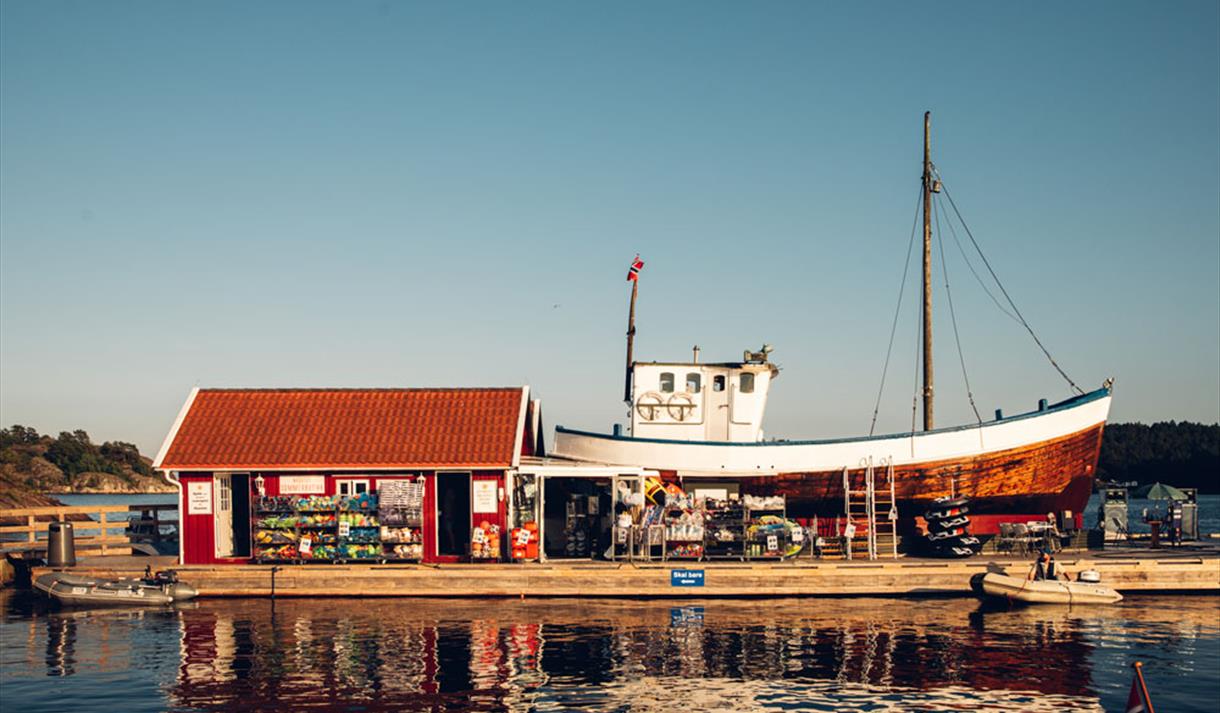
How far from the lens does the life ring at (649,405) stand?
37.5 m

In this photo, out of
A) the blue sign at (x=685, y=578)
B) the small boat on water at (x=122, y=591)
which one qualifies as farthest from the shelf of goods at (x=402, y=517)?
the blue sign at (x=685, y=578)

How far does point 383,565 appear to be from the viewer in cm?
3133

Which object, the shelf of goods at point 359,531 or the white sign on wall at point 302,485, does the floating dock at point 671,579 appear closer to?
the shelf of goods at point 359,531

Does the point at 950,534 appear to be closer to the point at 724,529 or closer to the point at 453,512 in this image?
the point at 724,529

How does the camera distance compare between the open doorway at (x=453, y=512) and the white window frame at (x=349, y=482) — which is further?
the open doorway at (x=453, y=512)

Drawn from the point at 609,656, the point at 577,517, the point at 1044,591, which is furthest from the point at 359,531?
the point at 1044,591

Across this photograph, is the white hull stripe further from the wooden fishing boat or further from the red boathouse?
the red boathouse

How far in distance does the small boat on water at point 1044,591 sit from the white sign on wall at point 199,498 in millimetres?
21662

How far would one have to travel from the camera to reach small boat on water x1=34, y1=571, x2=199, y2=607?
2992 cm

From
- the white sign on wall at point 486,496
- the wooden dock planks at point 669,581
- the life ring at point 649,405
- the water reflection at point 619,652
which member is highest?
the life ring at point 649,405

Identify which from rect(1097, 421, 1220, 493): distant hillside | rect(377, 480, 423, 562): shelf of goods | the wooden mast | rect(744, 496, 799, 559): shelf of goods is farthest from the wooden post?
rect(1097, 421, 1220, 493): distant hillside

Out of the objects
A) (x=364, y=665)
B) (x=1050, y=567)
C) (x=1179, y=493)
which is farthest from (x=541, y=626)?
(x=1179, y=493)

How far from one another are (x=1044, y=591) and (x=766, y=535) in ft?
24.9

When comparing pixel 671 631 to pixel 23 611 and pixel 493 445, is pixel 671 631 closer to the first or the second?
pixel 493 445
